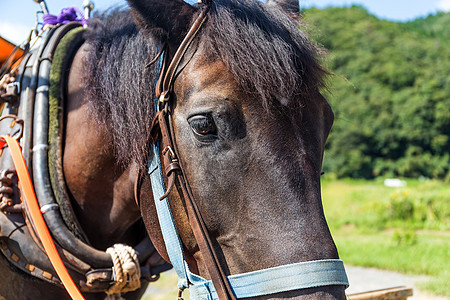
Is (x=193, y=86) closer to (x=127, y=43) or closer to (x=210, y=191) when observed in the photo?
(x=210, y=191)

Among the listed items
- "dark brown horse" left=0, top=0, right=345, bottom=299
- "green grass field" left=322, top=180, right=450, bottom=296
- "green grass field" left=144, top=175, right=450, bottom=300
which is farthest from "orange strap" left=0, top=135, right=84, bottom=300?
"green grass field" left=322, top=180, right=450, bottom=296

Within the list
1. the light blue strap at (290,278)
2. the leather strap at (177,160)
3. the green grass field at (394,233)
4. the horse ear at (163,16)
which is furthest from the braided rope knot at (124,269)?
the green grass field at (394,233)

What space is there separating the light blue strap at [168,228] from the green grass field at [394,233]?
1.60 m

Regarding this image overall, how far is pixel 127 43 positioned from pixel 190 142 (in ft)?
2.07

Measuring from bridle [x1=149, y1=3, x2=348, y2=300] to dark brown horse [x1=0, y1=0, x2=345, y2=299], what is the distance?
2 cm

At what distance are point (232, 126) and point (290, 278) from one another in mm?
495

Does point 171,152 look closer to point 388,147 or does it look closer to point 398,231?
point 398,231

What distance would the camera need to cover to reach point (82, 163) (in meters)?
1.97

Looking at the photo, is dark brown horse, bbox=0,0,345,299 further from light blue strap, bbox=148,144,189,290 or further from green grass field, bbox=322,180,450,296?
green grass field, bbox=322,180,450,296

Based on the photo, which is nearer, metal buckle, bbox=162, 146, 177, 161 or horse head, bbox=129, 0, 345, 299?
horse head, bbox=129, 0, 345, 299

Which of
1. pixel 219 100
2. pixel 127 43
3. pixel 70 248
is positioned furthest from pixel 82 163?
pixel 219 100

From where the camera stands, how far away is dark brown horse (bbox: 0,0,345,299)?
4.54 ft

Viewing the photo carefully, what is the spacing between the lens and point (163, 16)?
1.63 metres

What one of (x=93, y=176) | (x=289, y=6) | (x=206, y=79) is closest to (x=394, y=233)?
(x=289, y=6)
